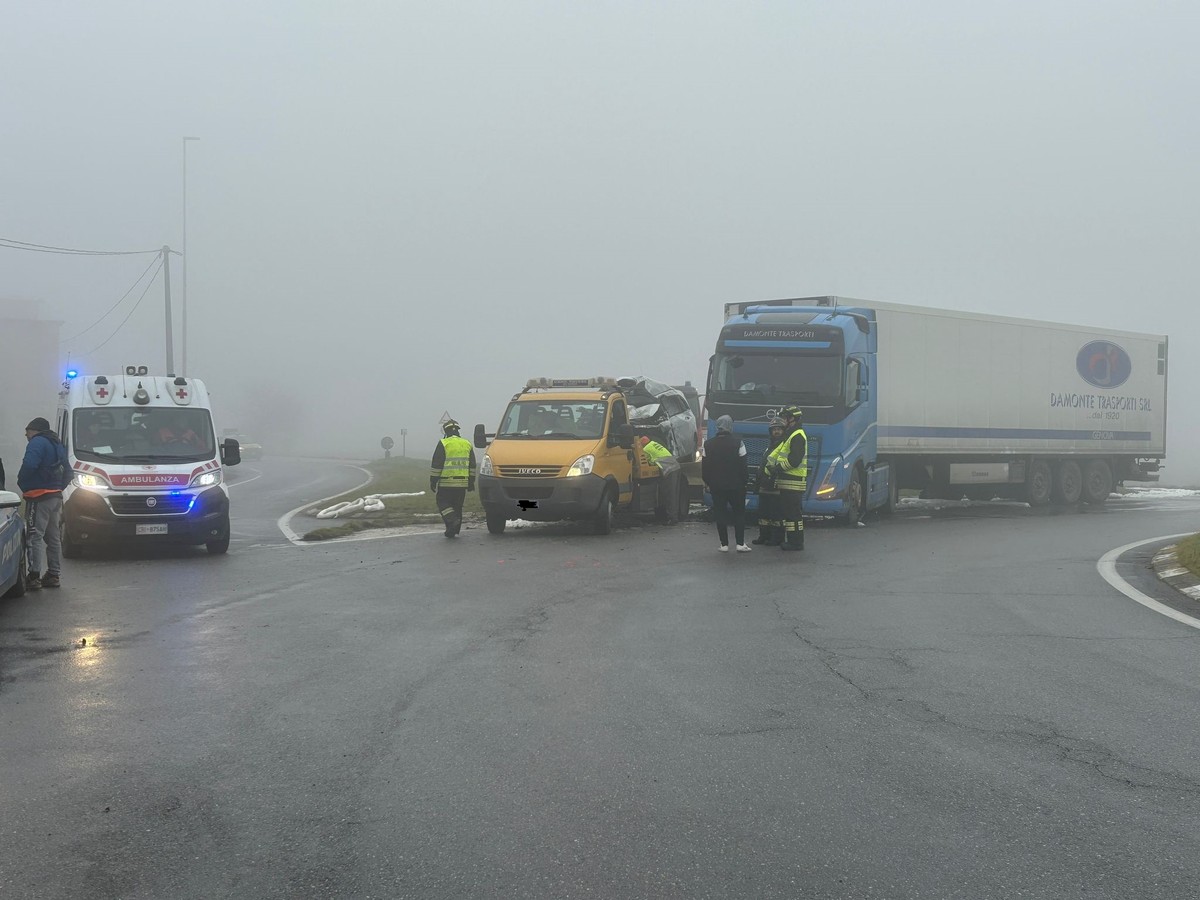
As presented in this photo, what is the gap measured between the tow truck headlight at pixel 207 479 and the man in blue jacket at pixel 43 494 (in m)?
2.79

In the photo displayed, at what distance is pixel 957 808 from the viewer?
15.9 ft

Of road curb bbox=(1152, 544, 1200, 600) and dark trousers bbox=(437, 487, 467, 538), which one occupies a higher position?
dark trousers bbox=(437, 487, 467, 538)

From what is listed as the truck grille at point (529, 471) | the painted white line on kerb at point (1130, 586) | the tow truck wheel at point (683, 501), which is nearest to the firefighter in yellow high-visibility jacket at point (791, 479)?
the truck grille at point (529, 471)

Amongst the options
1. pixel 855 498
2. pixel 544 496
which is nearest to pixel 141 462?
pixel 544 496

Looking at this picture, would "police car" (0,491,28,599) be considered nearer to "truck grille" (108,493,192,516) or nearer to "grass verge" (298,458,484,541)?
"truck grille" (108,493,192,516)

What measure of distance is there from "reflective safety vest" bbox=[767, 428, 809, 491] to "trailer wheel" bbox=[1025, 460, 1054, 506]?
38.1 ft

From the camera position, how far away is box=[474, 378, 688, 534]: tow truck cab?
55.9 feet

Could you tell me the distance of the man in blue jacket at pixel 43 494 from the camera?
38.8ft

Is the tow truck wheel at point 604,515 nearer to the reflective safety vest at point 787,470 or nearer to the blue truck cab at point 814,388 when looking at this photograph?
the blue truck cab at point 814,388

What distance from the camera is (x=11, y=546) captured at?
33.8 ft

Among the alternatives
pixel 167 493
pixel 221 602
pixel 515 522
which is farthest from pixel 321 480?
pixel 221 602

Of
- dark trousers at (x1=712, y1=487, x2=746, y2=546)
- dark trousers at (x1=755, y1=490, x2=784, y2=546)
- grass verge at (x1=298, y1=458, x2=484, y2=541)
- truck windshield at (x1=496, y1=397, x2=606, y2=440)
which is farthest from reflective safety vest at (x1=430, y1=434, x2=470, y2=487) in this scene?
dark trousers at (x1=755, y1=490, x2=784, y2=546)

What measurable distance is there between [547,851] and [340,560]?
10.2 m

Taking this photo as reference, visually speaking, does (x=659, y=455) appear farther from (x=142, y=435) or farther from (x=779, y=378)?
(x=142, y=435)
